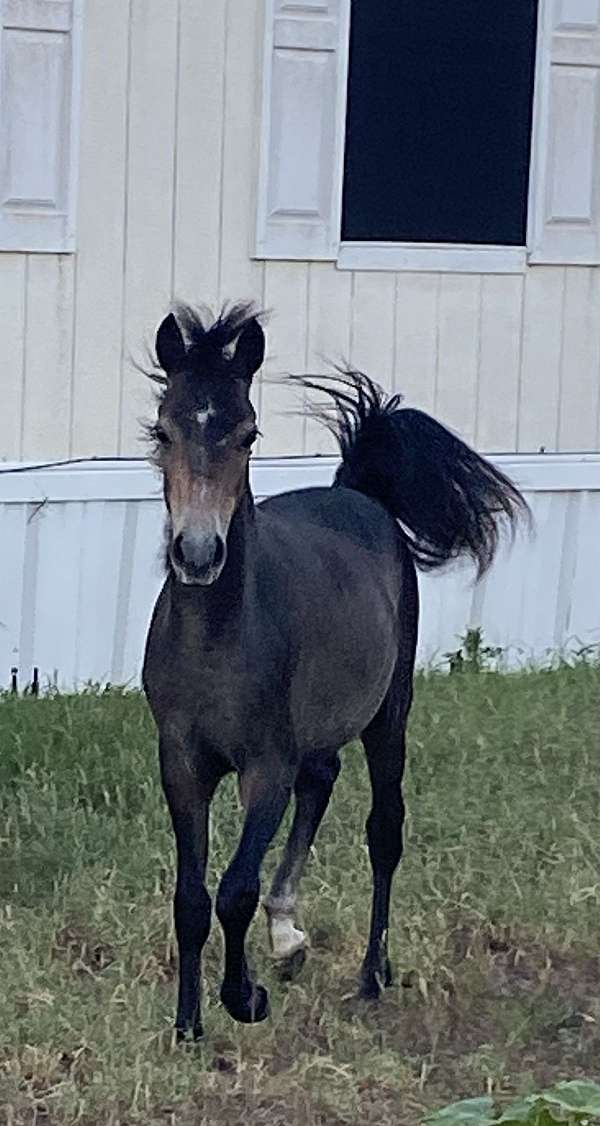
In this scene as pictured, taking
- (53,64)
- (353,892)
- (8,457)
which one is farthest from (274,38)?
(353,892)

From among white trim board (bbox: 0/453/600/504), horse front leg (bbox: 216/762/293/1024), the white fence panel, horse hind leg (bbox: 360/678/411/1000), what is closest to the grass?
horse hind leg (bbox: 360/678/411/1000)

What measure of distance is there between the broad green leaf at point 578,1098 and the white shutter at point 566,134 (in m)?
6.59

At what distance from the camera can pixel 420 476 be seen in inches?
251

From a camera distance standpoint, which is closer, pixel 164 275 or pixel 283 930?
pixel 283 930

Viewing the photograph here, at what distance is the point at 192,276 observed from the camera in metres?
9.29

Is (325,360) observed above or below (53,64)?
below

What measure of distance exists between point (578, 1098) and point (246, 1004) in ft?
6.38

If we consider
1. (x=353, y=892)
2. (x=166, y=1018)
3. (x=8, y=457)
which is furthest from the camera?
(x=8, y=457)

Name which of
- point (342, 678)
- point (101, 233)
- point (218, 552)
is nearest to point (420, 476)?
point (342, 678)

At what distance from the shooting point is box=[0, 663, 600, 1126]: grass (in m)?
5.50

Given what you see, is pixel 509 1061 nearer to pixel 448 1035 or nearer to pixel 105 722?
pixel 448 1035

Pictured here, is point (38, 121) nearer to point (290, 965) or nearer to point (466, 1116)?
point (290, 965)

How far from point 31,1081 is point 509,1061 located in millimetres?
1128

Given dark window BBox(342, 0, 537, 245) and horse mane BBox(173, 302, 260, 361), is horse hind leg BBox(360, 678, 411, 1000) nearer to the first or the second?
horse mane BBox(173, 302, 260, 361)
